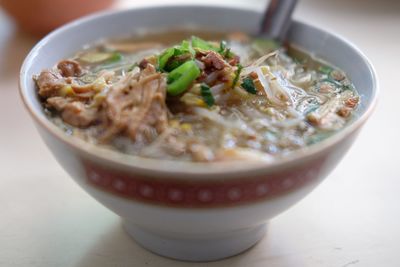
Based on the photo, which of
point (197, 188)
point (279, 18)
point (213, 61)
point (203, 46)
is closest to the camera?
point (197, 188)

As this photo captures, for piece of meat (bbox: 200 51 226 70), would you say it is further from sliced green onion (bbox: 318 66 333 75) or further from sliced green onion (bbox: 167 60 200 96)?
sliced green onion (bbox: 318 66 333 75)

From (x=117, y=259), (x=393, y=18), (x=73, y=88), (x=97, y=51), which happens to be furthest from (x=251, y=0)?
(x=117, y=259)

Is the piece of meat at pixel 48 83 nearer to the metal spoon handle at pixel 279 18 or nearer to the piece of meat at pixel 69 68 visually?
the piece of meat at pixel 69 68

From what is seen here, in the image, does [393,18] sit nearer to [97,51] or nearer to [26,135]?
[97,51]

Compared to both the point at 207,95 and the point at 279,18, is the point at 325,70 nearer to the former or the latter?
the point at 279,18

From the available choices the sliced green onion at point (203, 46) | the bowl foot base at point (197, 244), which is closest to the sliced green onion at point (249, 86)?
the sliced green onion at point (203, 46)

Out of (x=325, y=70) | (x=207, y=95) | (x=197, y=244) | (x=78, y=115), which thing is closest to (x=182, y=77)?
(x=207, y=95)

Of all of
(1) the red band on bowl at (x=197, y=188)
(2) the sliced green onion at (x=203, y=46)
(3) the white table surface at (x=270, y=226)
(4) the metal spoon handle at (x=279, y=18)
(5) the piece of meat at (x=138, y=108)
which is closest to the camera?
(1) the red band on bowl at (x=197, y=188)
